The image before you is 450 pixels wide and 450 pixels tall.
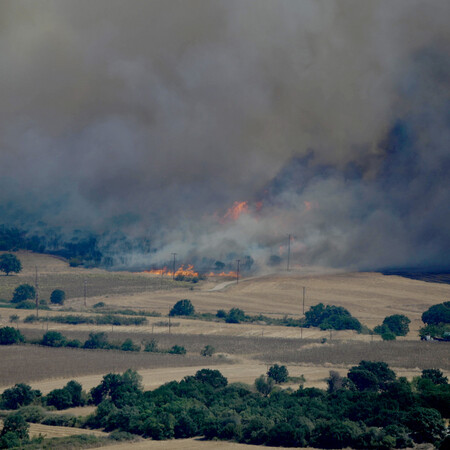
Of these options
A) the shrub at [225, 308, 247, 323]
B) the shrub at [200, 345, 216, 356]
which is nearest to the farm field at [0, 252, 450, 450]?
the shrub at [200, 345, 216, 356]

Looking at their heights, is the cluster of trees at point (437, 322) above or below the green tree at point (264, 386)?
above

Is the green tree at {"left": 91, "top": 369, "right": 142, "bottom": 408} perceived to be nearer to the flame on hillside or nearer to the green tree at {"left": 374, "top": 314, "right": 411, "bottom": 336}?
the green tree at {"left": 374, "top": 314, "right": 411, "bottom": 336}

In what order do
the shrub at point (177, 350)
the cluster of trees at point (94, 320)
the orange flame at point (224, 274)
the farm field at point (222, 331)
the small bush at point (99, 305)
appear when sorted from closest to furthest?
the farm field at point (222, 331) < the shrub at point (177, 350) < the cluster of trees at point (94, 320) < the small bush at point (99, 305) < the orange flame at point (224, 274)

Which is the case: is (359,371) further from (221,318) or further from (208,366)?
(221,318)

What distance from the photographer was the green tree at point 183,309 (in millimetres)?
76625

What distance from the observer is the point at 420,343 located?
204 feet

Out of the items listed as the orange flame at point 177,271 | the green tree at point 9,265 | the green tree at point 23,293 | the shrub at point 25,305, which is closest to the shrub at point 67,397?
the shrub at point 25,305

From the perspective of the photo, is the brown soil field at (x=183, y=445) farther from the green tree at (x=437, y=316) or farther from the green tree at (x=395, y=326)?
the green tree at (x=437, y=316)

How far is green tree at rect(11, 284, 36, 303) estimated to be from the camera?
83.7m

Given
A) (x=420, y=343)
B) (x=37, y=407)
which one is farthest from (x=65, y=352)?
(x=420, y=343)

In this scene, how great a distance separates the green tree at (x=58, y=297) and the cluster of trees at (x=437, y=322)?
35115 mm

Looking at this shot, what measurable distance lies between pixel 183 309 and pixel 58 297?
47.5ft

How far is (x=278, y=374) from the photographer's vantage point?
1879 inches

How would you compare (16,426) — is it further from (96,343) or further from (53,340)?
(53,340)
